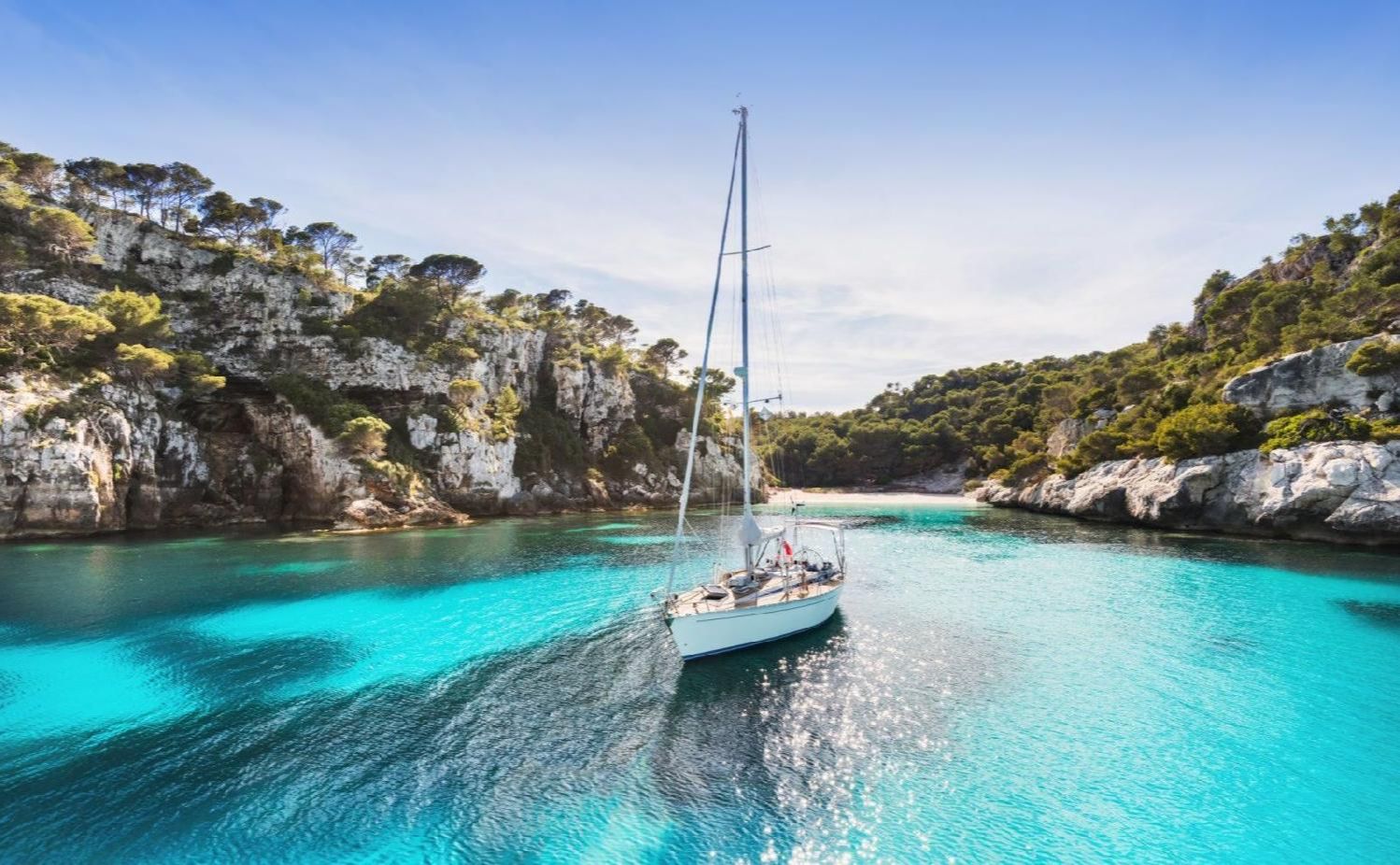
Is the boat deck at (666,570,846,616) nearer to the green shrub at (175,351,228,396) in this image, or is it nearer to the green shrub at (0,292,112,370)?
the green shrub at (0,292,112,370)

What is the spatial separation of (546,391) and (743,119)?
219ft

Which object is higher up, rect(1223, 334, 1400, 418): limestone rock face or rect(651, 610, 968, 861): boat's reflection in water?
rect(1223, 334, 1400, 418): limestone rock face

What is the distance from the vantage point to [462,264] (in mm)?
86188

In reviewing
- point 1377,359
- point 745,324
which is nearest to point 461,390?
point 745,324

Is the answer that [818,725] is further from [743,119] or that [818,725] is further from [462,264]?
[462,264]

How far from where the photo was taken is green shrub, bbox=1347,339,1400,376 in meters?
41.2

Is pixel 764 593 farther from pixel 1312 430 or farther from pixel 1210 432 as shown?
pixel 1210 432

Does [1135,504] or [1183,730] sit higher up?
[1135,504]

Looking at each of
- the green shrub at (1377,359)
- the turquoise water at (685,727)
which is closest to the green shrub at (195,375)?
the turquoise water at (685,727)

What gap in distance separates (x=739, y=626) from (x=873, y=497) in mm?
83596

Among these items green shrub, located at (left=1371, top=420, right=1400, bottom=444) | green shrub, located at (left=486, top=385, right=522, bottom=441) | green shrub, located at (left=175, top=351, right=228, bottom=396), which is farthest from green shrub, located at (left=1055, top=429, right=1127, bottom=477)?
green shrub, located at (left=175, top=351, right=228, bottom=396)

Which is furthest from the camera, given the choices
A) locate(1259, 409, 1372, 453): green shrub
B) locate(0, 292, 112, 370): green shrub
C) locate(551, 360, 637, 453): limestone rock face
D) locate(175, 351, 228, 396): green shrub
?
locate(551, 360, 637, 453): limestone rock face

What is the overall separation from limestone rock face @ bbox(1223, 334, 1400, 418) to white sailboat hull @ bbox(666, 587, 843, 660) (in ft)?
159

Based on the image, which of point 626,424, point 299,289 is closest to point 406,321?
point 299,289
